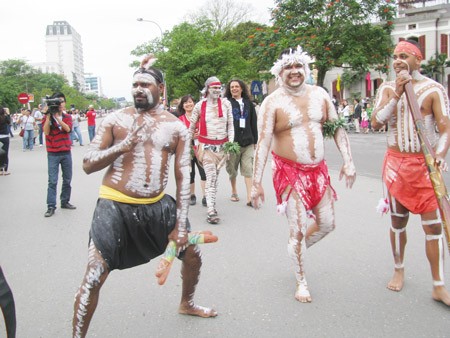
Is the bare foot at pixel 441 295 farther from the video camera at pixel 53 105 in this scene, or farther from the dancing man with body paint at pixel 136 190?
the video camera at pixel 53 105

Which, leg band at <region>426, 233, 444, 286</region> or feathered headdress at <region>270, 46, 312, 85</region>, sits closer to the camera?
leg band at <region>426, 233, 444, 286</region>

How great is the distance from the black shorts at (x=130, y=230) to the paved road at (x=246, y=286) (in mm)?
608

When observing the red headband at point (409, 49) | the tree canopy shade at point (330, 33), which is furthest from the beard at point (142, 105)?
the tree canopy shade at point (330, 33)

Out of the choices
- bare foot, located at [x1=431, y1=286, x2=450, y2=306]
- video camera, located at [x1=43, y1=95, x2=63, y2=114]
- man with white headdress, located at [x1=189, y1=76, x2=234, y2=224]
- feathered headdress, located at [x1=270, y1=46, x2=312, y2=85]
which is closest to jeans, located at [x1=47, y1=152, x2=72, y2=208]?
video camera, located at [x1=43, y1=95, x2=63, y2=114]

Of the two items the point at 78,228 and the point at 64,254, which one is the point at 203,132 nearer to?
the point at 78,228

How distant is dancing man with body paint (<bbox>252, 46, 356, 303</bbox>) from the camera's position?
3709mm

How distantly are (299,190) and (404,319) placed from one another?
121 centimetres

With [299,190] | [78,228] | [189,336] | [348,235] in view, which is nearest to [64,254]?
[78,228]

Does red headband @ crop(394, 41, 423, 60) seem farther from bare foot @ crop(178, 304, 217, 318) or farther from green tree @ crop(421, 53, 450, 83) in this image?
green tree @ crop(421, 53, 450, 83)

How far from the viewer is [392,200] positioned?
381 cm

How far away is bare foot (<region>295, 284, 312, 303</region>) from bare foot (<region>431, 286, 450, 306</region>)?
96cm

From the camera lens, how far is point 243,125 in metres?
7.21

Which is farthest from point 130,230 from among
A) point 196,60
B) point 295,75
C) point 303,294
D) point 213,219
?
point 196,60

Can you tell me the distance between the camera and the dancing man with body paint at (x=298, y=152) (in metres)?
3.71
